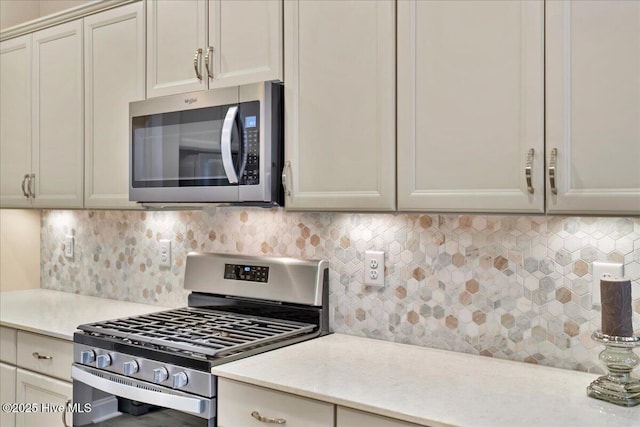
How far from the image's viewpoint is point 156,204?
2314 mm

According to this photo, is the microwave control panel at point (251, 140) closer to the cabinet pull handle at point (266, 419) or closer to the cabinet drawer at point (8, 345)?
the cabinet pull handle at point (266, 419)

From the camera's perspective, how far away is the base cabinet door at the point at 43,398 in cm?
226

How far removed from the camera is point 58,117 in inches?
109

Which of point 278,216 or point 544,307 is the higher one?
point 278,216

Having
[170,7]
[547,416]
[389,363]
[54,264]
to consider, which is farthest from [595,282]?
[54,264]

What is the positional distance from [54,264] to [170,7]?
179 centimetres

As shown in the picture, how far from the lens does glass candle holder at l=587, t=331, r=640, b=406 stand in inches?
55.3

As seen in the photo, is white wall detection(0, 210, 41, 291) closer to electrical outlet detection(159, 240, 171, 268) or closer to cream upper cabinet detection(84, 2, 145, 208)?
cream upper cabinet detection(84, 2, 145, 208)

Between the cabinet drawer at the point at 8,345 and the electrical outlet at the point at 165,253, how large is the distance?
681 millimetres

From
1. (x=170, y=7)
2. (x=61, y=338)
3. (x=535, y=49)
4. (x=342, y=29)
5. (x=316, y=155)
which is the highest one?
(x=170, y=7)

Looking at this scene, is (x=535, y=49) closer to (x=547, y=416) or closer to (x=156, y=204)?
(x=547, y=416)

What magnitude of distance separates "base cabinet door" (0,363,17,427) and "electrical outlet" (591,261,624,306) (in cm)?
228

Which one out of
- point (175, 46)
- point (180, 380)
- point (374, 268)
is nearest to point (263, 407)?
point (180, 380)

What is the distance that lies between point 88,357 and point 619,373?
166 centimetres
